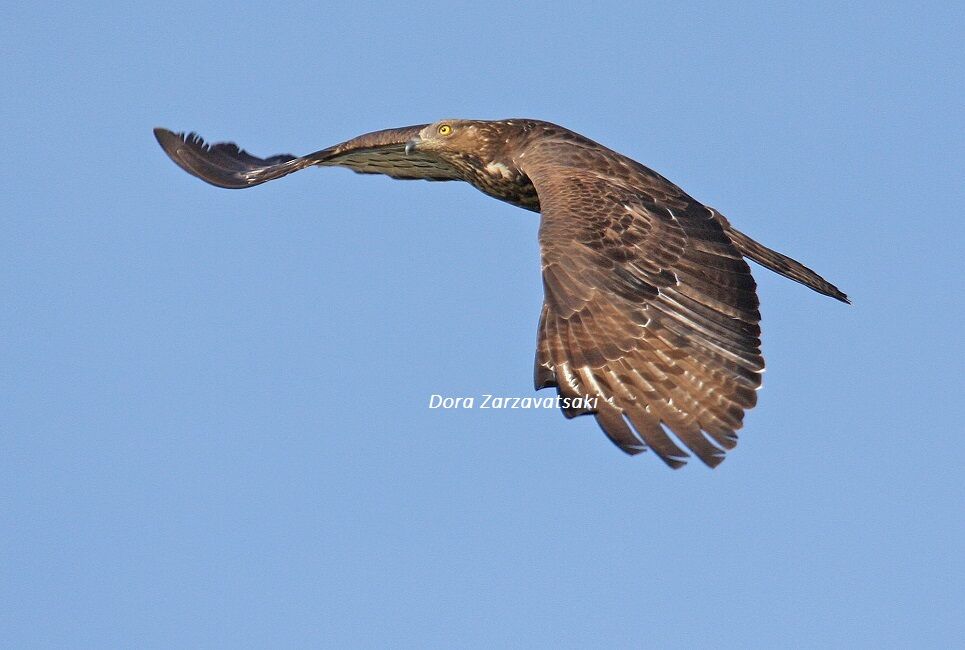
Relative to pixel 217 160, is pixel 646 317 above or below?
below

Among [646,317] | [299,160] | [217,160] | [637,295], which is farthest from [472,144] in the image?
[646,317]

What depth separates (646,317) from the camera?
33.8ft

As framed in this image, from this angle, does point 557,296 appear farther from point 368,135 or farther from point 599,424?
point 368,135

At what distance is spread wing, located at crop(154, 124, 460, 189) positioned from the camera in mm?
14000

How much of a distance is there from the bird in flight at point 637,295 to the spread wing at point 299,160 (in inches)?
47.2

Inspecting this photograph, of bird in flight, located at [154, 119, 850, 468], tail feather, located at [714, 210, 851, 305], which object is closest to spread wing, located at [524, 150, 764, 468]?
bird in flight, located at [154, 119, 850, 468]

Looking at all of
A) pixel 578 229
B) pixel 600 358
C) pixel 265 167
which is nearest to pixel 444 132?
pixel 265 167

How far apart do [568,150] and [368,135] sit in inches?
101

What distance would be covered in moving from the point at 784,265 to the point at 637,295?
199 cm

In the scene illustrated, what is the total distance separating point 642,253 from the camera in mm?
10789

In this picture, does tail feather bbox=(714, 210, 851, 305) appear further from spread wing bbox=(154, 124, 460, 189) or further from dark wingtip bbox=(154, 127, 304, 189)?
dark wingtip bbox=(154, 127, 304, 189)

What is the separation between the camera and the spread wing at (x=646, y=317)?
9.59 m

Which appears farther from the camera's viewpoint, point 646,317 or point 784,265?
point 784,265

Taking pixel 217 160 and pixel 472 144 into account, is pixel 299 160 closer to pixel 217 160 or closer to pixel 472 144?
pixel 217 160
